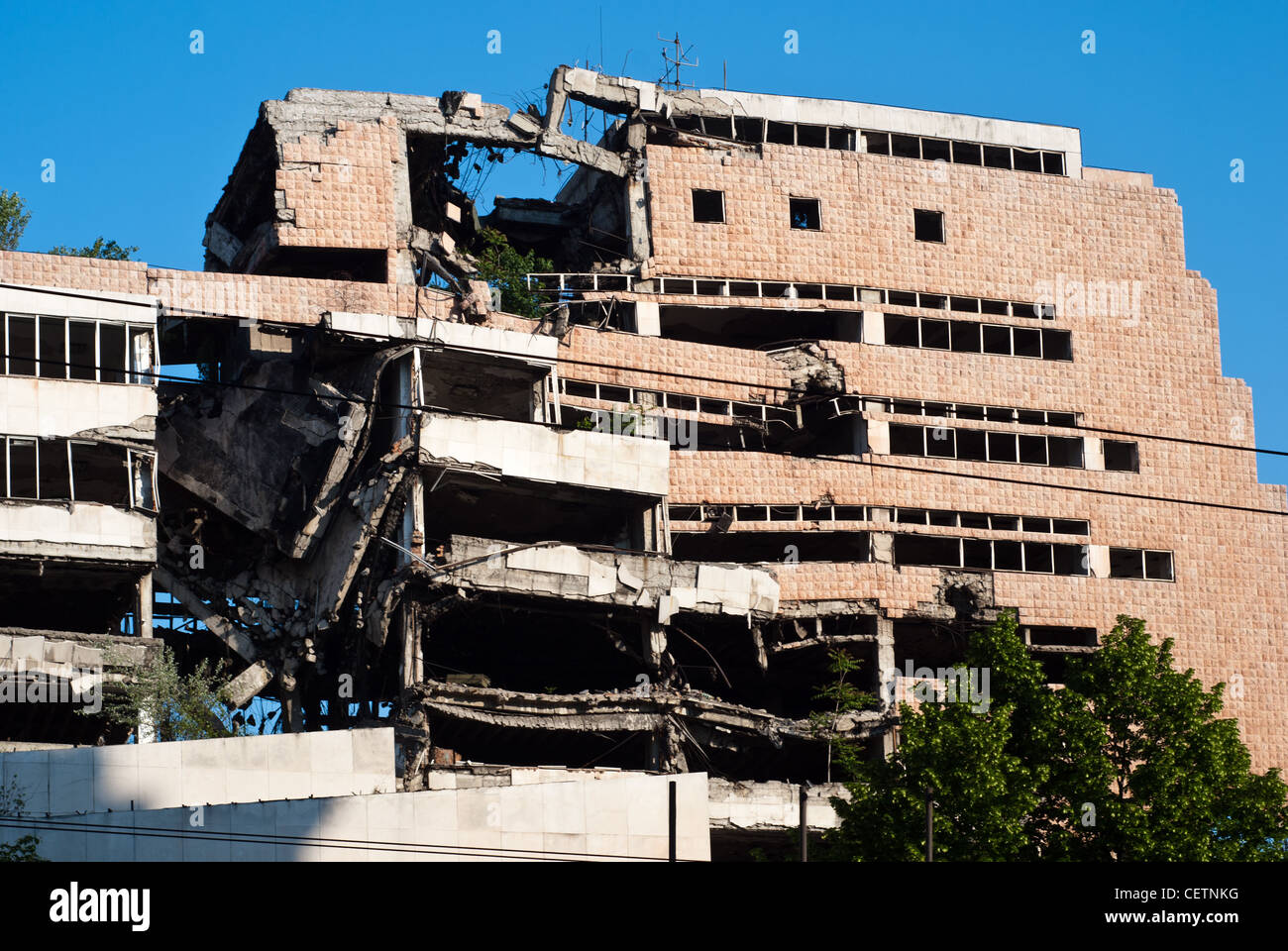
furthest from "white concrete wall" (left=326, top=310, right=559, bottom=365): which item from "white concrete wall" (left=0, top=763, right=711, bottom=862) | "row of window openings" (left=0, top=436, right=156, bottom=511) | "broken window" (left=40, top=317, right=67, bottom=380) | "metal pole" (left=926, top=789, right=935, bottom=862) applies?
"metal pole" (left=926, top=789, right=935, bottom=862)

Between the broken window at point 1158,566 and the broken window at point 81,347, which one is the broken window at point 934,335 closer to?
the broken window at point 1158,566

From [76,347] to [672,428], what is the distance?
16.9 metres

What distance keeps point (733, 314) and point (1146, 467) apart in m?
13.8

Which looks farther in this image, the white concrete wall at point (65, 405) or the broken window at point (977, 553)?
the broken window at point (977, 553)

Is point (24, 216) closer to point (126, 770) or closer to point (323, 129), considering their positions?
point (323, 129)

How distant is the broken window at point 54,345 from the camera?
4547cm

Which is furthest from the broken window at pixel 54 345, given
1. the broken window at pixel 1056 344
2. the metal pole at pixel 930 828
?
the broken window at pixel 1056 344

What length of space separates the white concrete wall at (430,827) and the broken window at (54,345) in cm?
1388

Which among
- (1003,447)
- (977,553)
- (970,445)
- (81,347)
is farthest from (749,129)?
(81,347)

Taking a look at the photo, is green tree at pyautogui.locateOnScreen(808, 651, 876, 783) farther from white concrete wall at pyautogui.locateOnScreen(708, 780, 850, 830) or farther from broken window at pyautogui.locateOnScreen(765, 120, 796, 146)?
broken window at pyautogui.locateOnScreen(765, 120, 796, 146)

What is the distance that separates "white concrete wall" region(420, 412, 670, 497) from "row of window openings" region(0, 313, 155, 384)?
733 centimetres

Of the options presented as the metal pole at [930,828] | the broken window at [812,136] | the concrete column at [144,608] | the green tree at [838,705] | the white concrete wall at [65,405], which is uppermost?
Answer: the broken window at [812,136]

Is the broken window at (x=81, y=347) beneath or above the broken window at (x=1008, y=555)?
above
